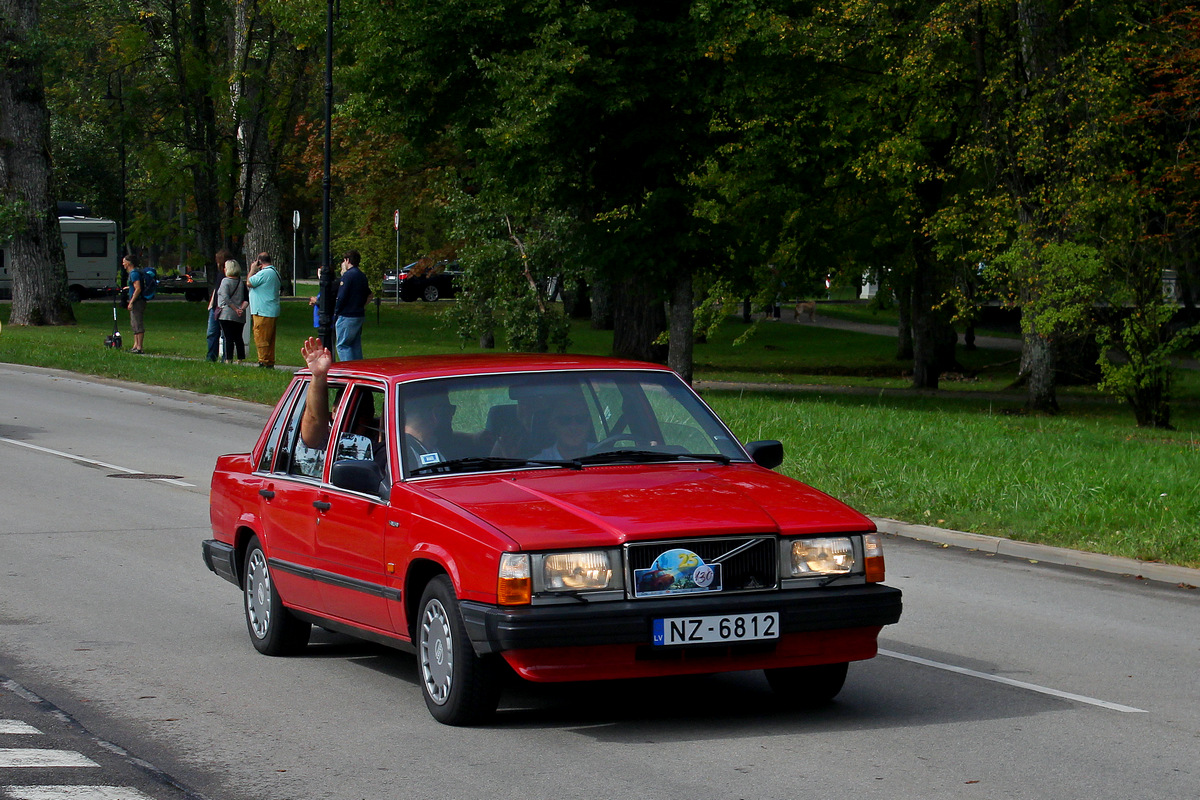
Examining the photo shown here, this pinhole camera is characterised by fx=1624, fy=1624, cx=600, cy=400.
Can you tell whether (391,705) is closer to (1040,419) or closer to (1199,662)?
(1199,662)

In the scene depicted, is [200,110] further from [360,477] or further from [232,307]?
[360,477]

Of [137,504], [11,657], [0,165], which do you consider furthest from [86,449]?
[0,165]

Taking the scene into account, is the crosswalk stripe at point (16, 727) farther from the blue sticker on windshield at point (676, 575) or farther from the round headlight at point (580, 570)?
the blue sticker on windshield at point (676, 575)

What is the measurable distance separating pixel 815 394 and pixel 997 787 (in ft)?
80.2

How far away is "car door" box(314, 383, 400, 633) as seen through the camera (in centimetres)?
701

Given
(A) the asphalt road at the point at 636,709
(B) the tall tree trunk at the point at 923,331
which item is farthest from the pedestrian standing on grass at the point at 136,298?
(A) the asphalt road at the point at 636,709

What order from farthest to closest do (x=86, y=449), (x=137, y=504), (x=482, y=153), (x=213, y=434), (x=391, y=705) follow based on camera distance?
(x=482, y=153)
(x=213, y=434)
(x=86, y=449)
(x=137, y=504)
(x=391, y=705)

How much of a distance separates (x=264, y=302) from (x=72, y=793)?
23.4m

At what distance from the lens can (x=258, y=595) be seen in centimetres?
840

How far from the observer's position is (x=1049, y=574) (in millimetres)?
11227

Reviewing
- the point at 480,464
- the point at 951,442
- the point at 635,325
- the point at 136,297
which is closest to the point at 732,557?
the point at 480,464

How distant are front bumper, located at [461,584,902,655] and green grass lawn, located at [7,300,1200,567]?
580cm

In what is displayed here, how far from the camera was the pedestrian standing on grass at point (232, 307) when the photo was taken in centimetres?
2939

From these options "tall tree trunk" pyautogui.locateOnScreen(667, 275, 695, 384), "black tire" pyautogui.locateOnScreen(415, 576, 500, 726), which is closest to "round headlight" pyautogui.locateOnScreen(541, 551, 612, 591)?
"black tire" pyautogui.locateOnScreen(415, 576, 500, 726)
